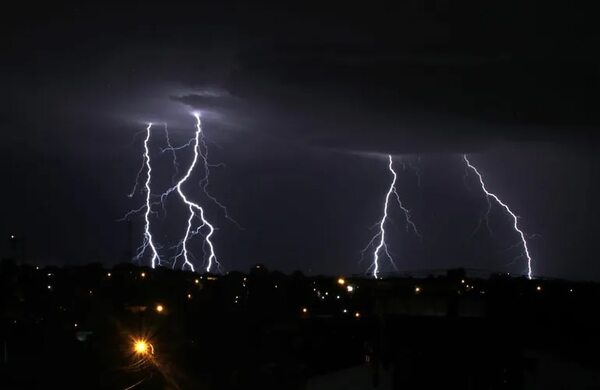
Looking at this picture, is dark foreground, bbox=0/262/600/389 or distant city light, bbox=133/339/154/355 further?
distant city light, bbox=133/339/154/355

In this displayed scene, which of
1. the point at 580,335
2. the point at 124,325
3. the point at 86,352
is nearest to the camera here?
the point at 580,335

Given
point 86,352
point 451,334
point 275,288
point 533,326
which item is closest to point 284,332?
point 86,352

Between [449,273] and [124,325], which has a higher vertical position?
[449,273]

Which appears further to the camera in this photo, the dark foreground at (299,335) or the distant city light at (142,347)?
the distant city light at (142,347)

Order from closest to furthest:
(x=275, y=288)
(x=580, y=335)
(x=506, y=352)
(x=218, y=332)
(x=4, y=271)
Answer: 1. (x=506, y=352)
2. (x=580, y=335)
3. (x=218, y=332)
4. (x=4, y=271)
5. (x=275, y=288)

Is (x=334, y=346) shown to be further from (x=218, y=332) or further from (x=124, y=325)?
(x=124, y=325)

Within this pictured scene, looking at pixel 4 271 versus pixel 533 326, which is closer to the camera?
pixel 533 326

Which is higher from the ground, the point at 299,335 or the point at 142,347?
the point at 299,335

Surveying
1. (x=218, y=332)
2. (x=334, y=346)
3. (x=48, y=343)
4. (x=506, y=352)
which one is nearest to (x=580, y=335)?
(x=506, y=352)
